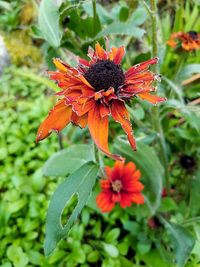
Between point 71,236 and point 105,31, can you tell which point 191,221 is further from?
point 105,31

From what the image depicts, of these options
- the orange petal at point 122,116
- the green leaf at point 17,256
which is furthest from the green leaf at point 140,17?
the green leaf at point 17,256

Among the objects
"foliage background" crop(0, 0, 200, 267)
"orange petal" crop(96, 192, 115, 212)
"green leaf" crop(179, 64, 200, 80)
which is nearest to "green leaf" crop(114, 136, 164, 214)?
"foliage background" crop(0, 0, 200, 267)

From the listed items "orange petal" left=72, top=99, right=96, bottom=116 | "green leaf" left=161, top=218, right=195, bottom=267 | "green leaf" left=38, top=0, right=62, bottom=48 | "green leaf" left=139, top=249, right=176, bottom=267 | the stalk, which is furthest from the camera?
"green leaf" left=139, top=249, right=176, bottom=267

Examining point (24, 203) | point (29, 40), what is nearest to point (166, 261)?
point (24, 203)

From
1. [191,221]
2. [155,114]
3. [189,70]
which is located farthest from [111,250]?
[189,70]

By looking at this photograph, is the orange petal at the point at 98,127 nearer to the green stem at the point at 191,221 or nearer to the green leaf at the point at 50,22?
the green leaf at the point at 50,22

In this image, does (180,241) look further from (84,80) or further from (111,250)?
(84,80)

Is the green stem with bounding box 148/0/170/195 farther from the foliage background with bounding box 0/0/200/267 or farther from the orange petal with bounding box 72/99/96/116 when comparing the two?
the orange petal with bounding box 72/99/96/116
